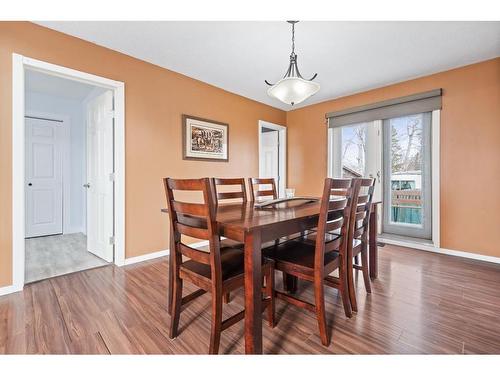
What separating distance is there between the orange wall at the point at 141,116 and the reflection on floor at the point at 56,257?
1.37 feet

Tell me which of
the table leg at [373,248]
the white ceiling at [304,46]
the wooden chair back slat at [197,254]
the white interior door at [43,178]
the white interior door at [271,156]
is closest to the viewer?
the wooden chair back slat at [197,254]

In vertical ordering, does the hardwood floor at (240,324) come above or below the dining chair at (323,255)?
below

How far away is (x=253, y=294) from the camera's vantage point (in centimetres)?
→ 121

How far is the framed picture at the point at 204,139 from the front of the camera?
3275 millimetres

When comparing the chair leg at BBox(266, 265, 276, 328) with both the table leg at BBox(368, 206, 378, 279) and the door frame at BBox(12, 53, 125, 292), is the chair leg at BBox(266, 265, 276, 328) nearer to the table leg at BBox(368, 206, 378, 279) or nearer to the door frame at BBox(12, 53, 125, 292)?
the table leg at BBox(368, 206, 378, 279)

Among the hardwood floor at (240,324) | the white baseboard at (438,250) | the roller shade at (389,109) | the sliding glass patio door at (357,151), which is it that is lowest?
the hardwood floor at (240,324)

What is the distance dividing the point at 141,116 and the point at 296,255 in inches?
94.3

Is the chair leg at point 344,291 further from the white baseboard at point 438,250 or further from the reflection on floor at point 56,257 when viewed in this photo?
the reflection on floor at point 56,257

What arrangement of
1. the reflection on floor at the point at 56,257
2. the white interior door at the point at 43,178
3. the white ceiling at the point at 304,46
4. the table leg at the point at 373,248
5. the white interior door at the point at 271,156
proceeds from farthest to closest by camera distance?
the white interior door at the point at 271,156 < the white interior door at the point at 43,178 < the reflection on floor at the point at 56,257 < the table leg at the point at 373,248 < the white ceiling at the point at 304,46

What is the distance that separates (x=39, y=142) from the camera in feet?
13.3

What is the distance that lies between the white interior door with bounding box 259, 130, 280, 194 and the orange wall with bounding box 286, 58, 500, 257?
2.31 metres

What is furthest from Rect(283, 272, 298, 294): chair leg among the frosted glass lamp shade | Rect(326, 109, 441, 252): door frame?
Rect(326, 109, 441, 252): door frame

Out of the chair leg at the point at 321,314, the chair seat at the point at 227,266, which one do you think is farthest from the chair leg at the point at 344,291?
the chair seat at the point at 227,266

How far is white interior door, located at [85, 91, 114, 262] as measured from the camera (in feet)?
9.03
